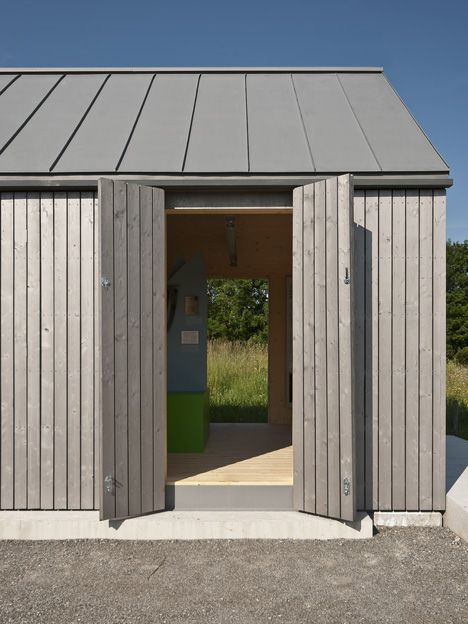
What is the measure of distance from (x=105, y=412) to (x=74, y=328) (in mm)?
761

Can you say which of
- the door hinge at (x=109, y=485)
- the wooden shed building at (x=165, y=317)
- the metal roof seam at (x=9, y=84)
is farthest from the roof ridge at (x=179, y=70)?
the door hinge at (x=109, y=485)

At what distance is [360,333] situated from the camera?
379 centimetres

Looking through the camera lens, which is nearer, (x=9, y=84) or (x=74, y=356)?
(x=74, y=356)

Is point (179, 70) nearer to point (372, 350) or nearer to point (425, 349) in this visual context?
point (372, 350)

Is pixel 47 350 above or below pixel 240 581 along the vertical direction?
above

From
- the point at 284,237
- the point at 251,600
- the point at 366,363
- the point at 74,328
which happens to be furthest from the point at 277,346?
the point at 251,600

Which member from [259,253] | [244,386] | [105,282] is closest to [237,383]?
[244,386]

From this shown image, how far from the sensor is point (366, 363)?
12.4ft

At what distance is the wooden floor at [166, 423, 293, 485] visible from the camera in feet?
13.1

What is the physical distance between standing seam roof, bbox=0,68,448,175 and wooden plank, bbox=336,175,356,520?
49 cm

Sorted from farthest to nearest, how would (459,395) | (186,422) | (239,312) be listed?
(239,312) < (459,395) < (186,422)

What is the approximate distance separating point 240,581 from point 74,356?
209 cm

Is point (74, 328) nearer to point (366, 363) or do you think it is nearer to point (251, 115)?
point (366, 363)

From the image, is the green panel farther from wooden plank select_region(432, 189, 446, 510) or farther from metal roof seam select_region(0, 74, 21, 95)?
metal roof seam select_region(0, 74, 21, 95)
